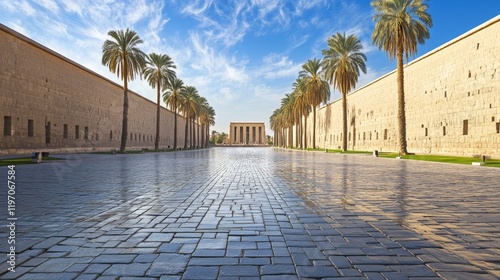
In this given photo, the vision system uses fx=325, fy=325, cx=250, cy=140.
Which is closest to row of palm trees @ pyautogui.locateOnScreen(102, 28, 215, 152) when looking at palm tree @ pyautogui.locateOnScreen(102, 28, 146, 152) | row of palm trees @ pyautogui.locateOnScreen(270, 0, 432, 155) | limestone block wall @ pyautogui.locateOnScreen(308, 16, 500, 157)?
palm tree @ pyautogui.locateOnScreen(102, 28, 146, 152)

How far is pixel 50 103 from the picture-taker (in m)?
28.9

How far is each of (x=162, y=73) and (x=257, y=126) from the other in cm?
11012

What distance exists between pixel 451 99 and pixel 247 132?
417ft

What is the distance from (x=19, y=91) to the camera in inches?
974

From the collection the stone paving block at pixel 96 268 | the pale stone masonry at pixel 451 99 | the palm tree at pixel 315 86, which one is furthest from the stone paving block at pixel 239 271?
the palm tree at pixel 315 86

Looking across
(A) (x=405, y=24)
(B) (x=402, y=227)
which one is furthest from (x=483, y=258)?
(A) (x=405, y=24)

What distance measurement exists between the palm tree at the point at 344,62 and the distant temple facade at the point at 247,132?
110500mm

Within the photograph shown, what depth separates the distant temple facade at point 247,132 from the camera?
14788 cm

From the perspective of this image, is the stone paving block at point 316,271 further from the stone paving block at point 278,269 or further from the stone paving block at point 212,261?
the stone paving block at point 212,261

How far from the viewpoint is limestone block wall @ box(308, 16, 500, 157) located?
21.5 metres

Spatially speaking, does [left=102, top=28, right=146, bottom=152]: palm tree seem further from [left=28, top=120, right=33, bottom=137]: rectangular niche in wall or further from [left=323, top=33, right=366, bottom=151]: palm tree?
[left=323, top=33, right=366, bottom=151]: palm tree

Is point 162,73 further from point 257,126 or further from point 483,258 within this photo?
point 257,126

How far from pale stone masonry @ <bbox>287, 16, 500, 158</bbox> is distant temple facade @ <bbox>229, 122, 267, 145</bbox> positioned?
10799 cm

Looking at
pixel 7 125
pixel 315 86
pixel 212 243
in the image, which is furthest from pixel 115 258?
pixel 315 86
